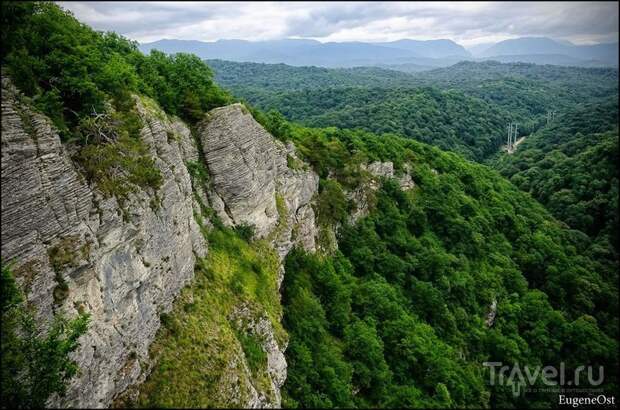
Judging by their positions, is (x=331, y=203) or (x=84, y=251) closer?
(x=84, y=251)

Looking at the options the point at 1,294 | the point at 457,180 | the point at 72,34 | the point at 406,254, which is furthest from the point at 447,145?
the point at 1,294

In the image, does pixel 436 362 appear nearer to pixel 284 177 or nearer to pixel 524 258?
pixel 284 177

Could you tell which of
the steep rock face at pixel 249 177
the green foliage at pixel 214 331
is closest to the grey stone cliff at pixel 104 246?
the green foliage at pixel 214 331

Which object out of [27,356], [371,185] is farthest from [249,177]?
[371,185]

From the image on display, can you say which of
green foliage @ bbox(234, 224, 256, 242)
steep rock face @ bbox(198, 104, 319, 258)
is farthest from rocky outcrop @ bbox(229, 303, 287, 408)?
steep rock face @ bbox(198, 104, 319, 258)

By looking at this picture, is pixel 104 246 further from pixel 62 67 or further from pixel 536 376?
pixel 536 376

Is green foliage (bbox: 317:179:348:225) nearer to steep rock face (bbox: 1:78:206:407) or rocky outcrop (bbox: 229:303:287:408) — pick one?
rocky outcrop (bbox: 229:303:287:408)

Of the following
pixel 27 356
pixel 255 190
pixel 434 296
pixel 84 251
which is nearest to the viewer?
pixel 27 356
